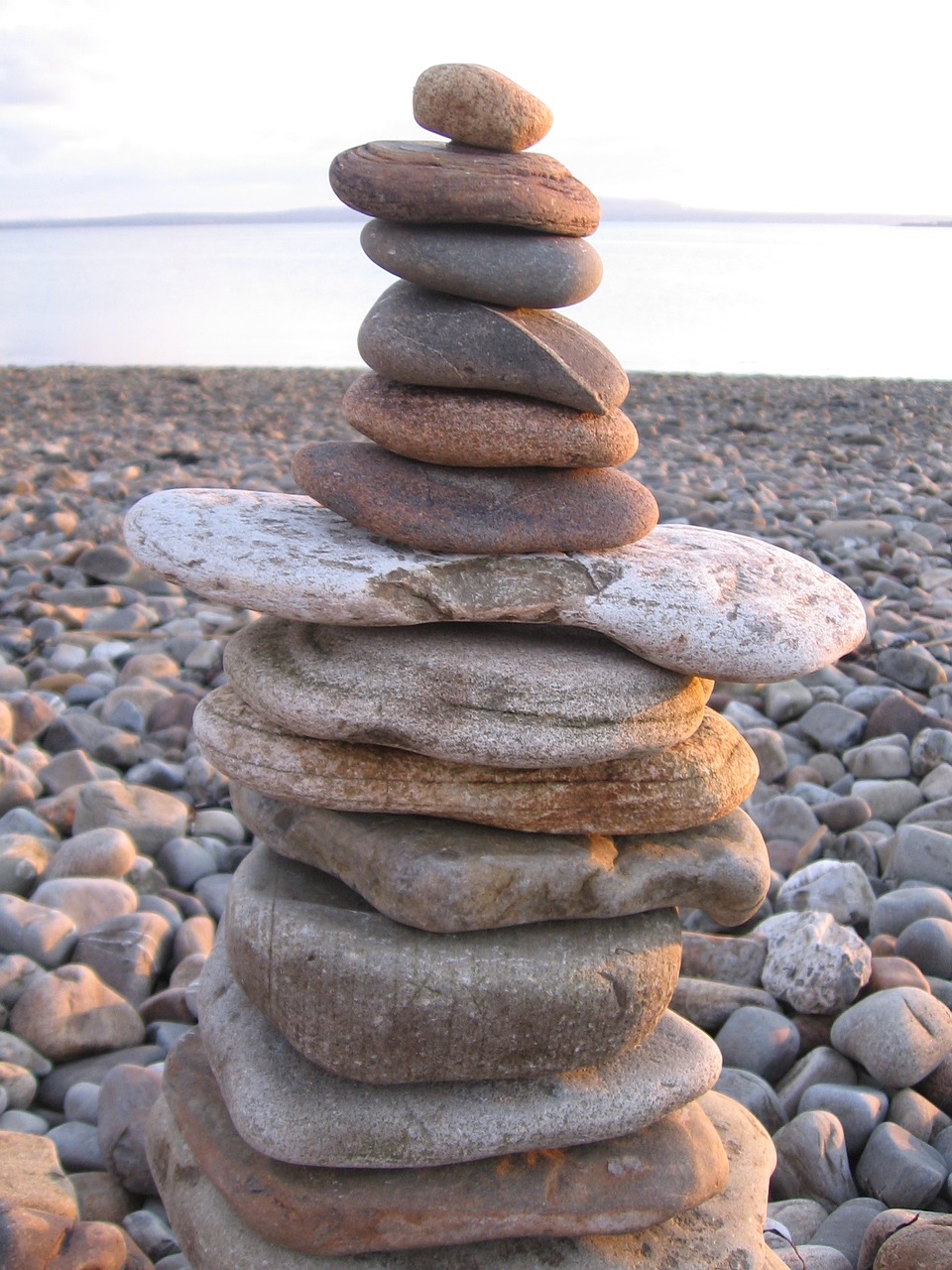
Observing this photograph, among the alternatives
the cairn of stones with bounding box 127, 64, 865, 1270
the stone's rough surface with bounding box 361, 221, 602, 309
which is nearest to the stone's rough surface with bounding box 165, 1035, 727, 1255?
the cairn of stones with bounding box 127, 64, 865, 1270

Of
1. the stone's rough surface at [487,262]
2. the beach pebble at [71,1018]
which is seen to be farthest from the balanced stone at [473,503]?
the beach pebble at [71,1018]

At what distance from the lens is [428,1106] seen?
7.83 ft

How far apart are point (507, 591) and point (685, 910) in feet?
7.06

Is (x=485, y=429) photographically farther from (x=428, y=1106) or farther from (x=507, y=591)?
(x=428, y=1106)

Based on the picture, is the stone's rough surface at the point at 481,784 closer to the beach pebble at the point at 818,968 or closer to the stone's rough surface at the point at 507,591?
the stone's rough surface at the point at 507,591

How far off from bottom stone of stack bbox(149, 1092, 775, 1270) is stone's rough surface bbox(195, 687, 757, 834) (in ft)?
2.54

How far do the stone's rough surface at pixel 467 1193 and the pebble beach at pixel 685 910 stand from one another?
31 cm

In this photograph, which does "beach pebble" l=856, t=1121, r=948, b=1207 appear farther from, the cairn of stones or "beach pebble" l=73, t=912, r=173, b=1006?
"beach pebble" l=73, t=912, r=173, b=1006

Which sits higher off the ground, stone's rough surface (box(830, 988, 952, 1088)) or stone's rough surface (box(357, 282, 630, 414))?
stone's rough surface (box(357, 282, 630, 414))

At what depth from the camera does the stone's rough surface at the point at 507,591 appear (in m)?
2.30

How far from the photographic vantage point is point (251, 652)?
256 cm

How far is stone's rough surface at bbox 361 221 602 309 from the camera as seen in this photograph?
7.92ft

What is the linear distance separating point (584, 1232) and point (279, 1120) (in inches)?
23.8

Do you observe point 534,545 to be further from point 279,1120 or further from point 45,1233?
point 45,1233
